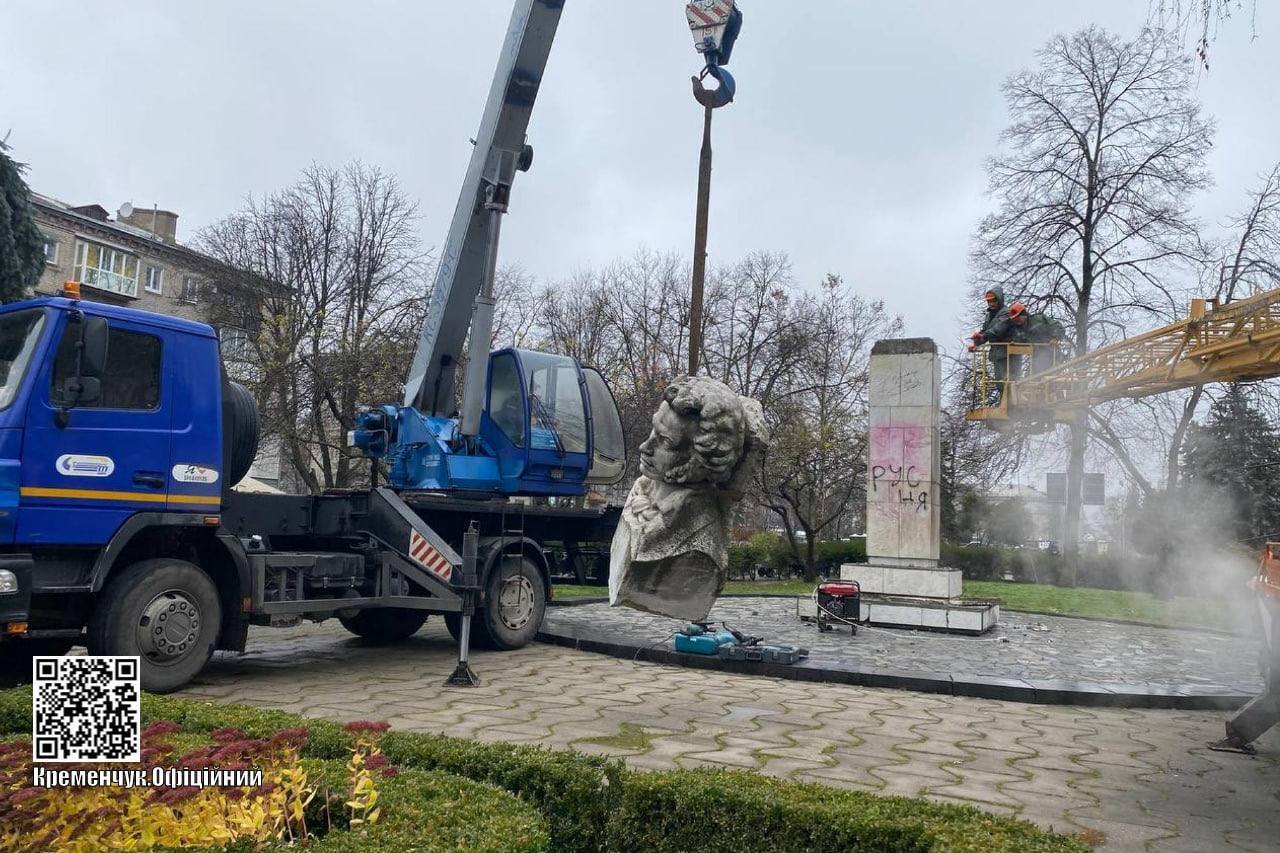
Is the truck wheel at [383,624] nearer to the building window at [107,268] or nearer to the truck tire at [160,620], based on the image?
the truck tire at [160,620]

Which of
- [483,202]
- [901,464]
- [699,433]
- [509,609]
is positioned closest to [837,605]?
[901,464]

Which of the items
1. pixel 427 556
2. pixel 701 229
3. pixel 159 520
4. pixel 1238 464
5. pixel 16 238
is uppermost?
pixel 16 238

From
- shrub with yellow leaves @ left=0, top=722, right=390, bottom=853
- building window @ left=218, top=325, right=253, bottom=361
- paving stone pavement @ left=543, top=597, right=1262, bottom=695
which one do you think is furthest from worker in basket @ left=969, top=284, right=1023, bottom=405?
shrub with yellow leaves @ left=0, top=722, right=390, bottom=853

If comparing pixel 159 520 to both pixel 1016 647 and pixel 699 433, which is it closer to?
pixel 699 433

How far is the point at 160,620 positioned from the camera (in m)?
7.22

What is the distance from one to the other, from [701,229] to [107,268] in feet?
124

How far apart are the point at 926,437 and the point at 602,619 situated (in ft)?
18.4

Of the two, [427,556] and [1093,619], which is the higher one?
[427,556]

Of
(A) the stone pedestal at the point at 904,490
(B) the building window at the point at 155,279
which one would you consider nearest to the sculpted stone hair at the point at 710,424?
(A) the stone pedestal at the point at 904,490

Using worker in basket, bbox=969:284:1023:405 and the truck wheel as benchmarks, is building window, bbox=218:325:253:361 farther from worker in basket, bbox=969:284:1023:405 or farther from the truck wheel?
worker in basket, bbox=969:284:1023:405

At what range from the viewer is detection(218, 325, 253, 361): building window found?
2141 centimetres

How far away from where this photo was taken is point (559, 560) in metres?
11.2

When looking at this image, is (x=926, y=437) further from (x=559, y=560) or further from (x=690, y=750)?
(x=690, y=750)

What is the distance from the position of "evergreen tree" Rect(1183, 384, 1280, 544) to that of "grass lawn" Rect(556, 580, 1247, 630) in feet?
14.1
